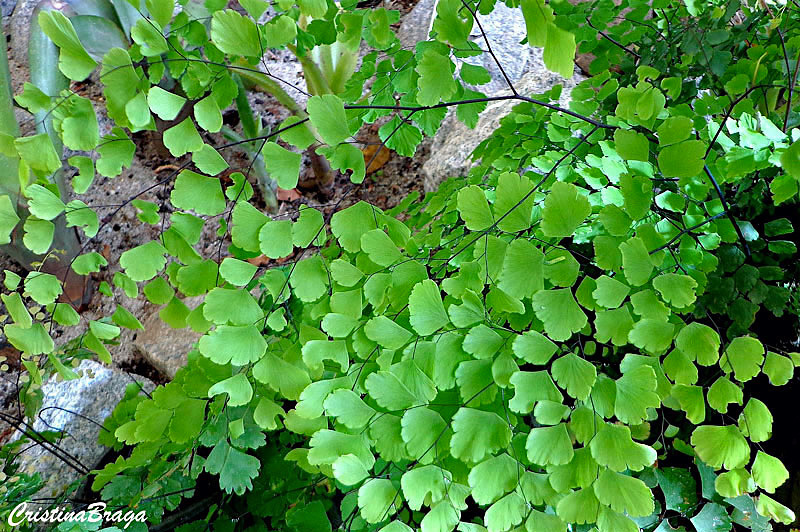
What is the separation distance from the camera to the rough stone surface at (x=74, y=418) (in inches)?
40.8

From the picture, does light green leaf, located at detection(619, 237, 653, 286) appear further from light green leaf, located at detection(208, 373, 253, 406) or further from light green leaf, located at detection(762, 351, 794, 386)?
light green leaf, located at detection(208, 373, 253, 406)

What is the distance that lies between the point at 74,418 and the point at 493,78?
155 cm

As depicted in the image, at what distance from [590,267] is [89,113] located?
1.87 ft

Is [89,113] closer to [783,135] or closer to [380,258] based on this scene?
[380,258]

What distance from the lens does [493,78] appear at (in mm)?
1805

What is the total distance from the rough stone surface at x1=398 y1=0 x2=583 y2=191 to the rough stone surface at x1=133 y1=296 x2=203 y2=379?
2.77 ft

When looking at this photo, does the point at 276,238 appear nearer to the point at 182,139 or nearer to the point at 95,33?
the point at 182,139

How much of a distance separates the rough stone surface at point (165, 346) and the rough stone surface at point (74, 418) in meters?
0.13

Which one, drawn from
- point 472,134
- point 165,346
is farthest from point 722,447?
point 165,346

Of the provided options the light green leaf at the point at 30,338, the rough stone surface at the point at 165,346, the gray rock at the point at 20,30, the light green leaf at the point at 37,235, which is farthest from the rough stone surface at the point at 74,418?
the gray rock at the point at 20,30

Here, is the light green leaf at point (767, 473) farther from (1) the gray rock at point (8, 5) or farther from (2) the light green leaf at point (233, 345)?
(1) the gray rock at point (8, 5)

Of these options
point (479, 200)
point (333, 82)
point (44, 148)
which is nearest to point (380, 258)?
point (479, 200)

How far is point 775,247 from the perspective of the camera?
1.82ft

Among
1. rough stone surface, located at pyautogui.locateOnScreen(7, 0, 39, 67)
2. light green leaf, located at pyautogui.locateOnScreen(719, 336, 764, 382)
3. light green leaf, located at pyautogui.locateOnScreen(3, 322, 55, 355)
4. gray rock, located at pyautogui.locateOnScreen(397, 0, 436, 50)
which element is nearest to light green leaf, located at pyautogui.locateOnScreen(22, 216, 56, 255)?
light green leaf, located at pyautogui.locateOnScreen(3, 322, 55, 355)
